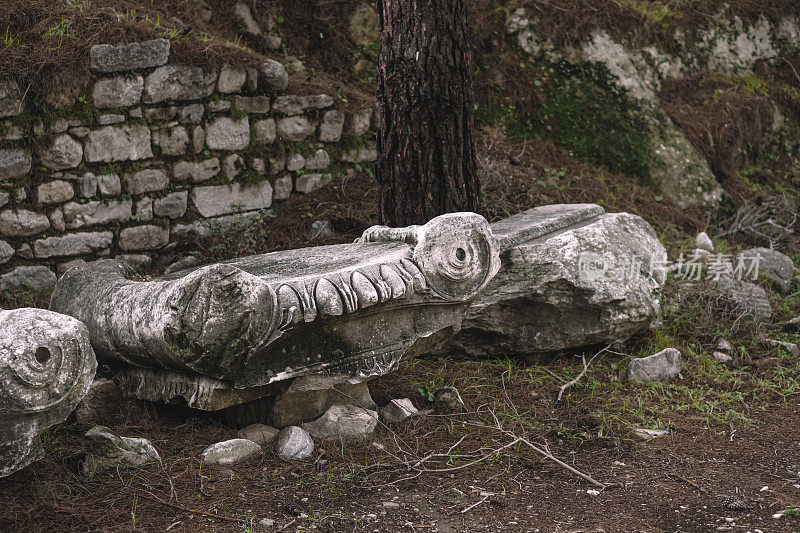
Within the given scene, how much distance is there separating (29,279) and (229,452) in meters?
2.50

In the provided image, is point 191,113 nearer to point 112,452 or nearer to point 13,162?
point 13,162

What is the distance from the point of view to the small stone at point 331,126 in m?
5.80

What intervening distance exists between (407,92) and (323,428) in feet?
6.62

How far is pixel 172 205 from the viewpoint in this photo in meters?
5.26

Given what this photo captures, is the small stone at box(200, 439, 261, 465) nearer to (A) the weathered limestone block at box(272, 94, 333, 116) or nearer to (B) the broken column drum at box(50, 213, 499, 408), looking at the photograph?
(B) the broken column drum at box(50, 213, 499, 408)

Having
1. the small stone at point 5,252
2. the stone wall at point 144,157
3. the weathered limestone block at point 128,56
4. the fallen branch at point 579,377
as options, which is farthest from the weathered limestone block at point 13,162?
the fallen branch at point 579,377

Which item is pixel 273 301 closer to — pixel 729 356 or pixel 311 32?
pixel 729 356

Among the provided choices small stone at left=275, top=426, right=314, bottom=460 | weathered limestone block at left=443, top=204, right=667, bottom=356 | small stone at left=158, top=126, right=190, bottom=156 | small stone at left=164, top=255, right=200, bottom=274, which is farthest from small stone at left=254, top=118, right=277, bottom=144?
small stone at left=275, top=426, right=314, bottom=460

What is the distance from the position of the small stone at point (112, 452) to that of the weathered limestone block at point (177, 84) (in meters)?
2.78

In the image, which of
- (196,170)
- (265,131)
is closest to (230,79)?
(265,131)

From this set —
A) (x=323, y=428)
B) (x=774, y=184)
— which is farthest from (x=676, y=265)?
(x=323, y=428)

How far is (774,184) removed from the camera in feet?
24.1

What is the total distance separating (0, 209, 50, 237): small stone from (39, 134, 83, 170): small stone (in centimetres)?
33

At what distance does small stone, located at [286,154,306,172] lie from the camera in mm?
5684
